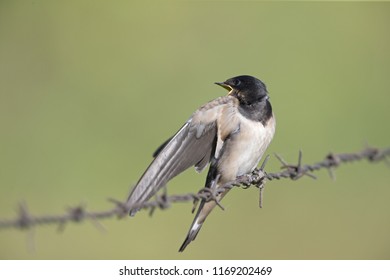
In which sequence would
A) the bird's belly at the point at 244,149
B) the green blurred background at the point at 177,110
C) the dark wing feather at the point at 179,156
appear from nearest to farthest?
1. the dark wing feather at the point at 179,156
2. the bird's belly at the point at 244,149
3. the green blurred background at the point at 177,110

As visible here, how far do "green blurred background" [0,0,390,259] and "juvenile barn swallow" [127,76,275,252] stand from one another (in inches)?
101

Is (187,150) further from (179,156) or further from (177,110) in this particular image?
(177,110)

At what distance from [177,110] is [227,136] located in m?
4.88

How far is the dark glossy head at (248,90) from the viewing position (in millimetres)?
3736

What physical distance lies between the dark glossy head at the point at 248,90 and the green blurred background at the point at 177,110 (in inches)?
107

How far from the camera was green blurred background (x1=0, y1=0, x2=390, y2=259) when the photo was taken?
7.12 metres

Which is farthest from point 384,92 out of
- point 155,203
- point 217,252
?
point 155,203

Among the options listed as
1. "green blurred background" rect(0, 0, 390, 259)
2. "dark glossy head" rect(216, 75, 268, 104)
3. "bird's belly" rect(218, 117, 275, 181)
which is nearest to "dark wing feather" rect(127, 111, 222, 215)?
"bird's belly" rect(218, 117, 275, 181)

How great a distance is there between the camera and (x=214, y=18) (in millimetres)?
10562

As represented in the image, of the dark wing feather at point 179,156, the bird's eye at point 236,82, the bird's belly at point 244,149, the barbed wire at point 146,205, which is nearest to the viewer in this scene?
the barbed wire at point 146,205

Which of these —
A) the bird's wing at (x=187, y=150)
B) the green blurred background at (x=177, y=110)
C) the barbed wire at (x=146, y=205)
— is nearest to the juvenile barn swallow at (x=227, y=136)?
the bird's wing at (x=187, y=150)

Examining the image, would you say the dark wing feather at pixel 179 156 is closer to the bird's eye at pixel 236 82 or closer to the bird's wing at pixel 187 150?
the bird's wing at pixel 187 150

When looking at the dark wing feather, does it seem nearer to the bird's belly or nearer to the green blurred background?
the bird's belly
